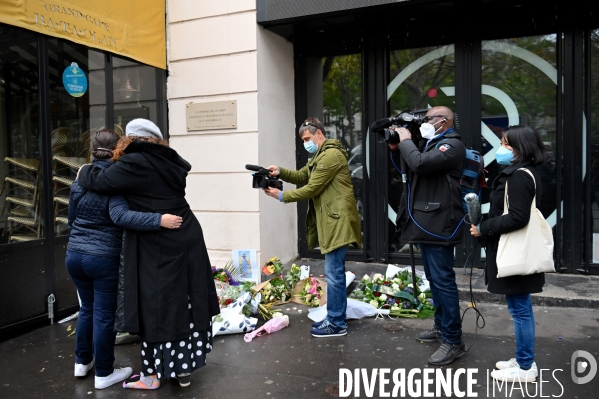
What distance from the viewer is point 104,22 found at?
18.3ft

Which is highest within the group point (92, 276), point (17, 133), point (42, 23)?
point (42, 23)

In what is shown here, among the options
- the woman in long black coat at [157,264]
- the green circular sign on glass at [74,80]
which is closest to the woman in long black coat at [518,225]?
the woman in long black coat at [157,264]

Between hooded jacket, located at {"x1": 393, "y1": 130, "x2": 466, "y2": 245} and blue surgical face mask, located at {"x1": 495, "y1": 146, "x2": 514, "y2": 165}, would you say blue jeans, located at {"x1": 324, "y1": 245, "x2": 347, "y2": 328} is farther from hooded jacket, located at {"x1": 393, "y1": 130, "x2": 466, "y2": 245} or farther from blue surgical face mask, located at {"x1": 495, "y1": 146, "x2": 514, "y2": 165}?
blue surgical face mask, located at {"x1": 495, "y1": 146, "x2": 514, "y2": 165}

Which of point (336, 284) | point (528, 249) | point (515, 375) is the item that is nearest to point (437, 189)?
point (528, 249)

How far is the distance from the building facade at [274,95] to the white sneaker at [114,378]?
1.56 m

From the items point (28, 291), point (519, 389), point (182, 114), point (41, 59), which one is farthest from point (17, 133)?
point (519, 389)

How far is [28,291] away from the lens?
4.87 m

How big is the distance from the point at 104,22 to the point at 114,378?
3717 mm

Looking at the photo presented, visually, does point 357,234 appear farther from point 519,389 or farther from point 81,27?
point 81,27

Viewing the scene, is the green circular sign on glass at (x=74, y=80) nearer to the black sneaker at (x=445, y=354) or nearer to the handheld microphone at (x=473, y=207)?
the handheld microphone at (x=473, y=207)

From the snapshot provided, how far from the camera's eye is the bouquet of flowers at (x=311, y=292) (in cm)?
547

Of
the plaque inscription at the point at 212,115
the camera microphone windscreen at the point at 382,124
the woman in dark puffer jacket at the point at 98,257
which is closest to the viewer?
the woman in dark puffer jacket at the point at 98,257

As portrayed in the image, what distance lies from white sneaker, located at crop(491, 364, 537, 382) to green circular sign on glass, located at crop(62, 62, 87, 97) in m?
4.68

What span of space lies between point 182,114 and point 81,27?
159 centimetres
